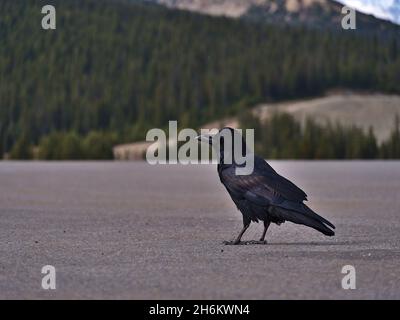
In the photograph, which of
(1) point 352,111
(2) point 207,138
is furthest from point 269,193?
(1) point 352,111

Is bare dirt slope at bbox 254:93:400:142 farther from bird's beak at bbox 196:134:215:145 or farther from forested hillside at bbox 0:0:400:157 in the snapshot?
bird's beak at bbox 196:134:215:145

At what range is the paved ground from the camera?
312 inches

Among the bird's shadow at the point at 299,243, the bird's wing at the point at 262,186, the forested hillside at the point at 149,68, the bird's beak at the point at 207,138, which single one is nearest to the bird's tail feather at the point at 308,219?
the bird's wing at the point at 262,186

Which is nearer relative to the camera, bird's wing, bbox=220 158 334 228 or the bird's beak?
bird's wing, bbox=220 158 334 228

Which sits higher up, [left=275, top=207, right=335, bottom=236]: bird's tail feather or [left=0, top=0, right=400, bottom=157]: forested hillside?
[left=0, top=0, right=400, bottom=157]: forested hillside

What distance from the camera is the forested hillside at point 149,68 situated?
111 m

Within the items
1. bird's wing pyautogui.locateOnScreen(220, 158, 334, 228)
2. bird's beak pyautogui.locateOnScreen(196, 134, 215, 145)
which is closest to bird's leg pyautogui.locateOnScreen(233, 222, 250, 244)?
bird's wing pyautogui.locateOnScreen(220, 158, 334, 228)

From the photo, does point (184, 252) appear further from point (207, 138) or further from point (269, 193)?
point (207, 138)

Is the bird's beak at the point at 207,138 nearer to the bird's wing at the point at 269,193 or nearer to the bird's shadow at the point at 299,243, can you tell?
the bird's wing at the point at 269,193

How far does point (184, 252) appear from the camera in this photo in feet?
34.5

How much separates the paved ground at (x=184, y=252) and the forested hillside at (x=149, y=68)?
76.6 meters

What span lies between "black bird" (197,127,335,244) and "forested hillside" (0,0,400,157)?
82130mm

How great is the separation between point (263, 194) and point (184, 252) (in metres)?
1.05

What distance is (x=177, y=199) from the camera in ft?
68.5
